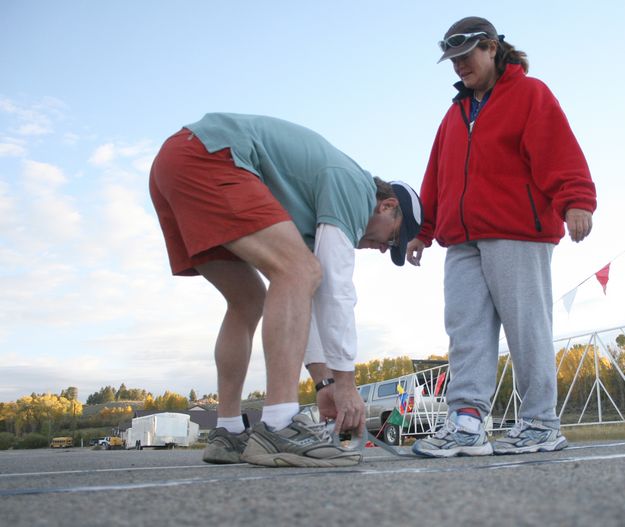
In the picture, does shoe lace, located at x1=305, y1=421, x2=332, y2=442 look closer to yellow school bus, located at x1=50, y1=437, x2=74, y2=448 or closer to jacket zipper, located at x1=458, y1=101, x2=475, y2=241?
jacket zipper, located at x1=458, y1=101, x2=475, y2=241

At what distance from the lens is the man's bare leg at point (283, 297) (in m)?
1.92

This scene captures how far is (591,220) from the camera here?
8.41 feet

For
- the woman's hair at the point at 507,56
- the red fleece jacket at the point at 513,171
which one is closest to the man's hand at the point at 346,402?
the red fleece jacket at the point at 513,171

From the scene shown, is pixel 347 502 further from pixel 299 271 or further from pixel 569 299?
pixel 569 299

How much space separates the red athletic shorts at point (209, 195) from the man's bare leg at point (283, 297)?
46 millimetres

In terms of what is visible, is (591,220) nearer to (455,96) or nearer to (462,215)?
(462,215)

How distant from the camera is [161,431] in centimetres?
3081

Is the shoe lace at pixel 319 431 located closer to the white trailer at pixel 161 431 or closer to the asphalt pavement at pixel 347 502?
the asphalt pavement at pixel 347 502

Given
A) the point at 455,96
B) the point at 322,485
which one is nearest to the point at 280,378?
the point at 322,485

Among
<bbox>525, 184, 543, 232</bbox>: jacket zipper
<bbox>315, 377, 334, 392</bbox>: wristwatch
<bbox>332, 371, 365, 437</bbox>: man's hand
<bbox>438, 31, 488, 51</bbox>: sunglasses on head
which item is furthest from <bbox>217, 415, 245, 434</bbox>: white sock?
<bbox>438, 31, 488, 51</bbox>: sunglasses on head

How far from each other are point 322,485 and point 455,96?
2.29m

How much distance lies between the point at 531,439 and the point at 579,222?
2.72 feet

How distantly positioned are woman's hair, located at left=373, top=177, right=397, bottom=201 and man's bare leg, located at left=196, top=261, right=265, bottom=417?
1.78 feet

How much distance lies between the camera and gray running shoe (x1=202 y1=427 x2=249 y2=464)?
7.85ft
